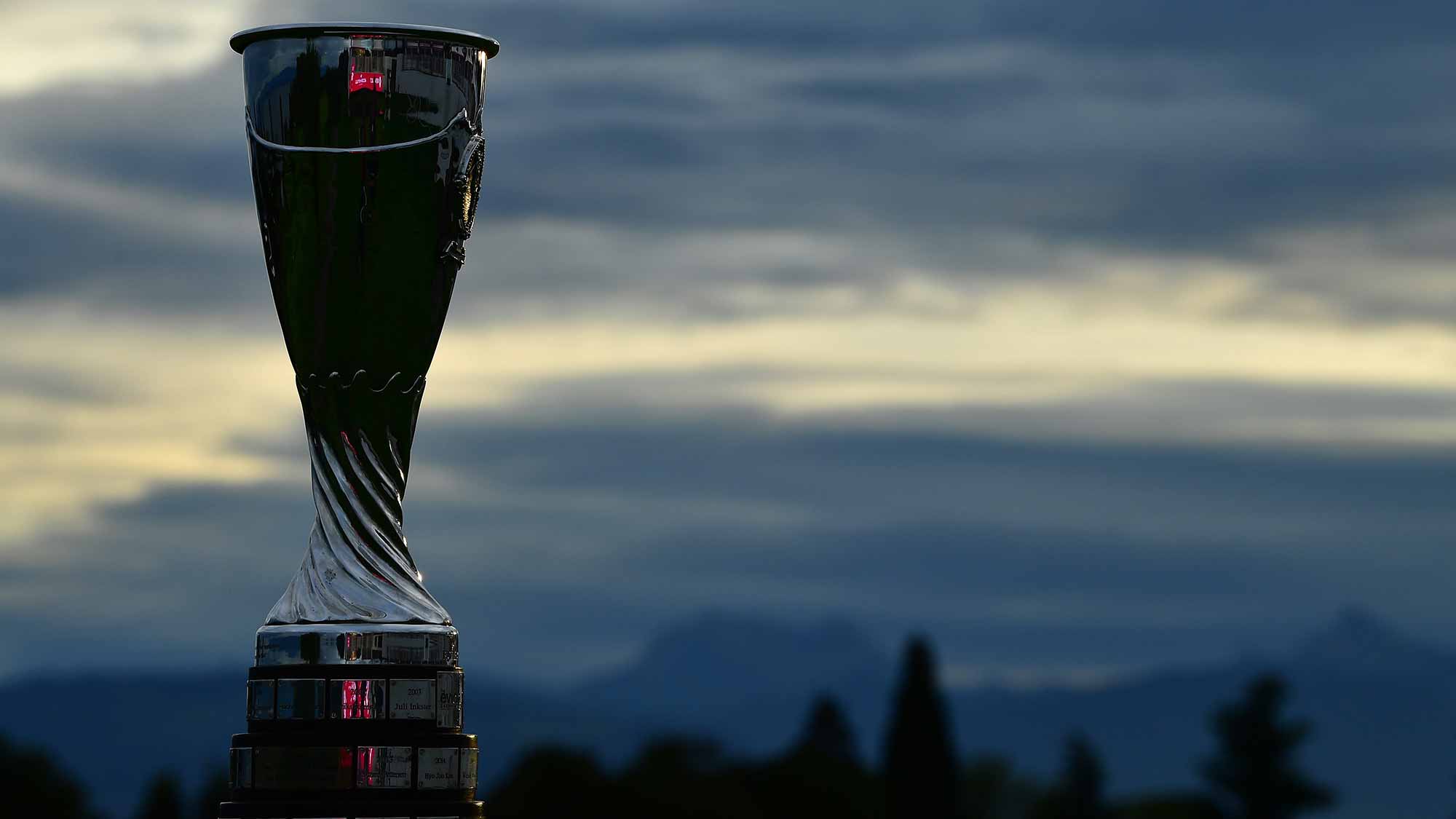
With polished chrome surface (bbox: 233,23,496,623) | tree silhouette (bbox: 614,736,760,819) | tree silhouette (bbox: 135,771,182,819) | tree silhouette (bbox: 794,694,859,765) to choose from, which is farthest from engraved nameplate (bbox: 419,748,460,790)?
tree silhouette (bbox: 794,694,859,765)

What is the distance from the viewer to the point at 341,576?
14.7 metres

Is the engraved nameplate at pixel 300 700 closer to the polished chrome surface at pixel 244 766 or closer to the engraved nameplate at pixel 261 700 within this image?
the engraved nameplate at pixel 261 700

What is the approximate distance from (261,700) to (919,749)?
85490mm

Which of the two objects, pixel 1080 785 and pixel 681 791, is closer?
pixel 681 791

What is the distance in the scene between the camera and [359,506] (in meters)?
14.7

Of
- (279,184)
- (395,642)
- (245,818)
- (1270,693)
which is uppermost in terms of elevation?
(1270,693)

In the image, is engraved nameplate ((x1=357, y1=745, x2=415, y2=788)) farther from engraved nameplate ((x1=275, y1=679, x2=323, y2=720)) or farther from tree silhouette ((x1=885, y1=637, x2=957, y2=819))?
tree silhouette ((x1=885, y1=637, x2=957, y2=819))

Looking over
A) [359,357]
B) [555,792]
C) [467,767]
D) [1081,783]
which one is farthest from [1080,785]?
[359,357]

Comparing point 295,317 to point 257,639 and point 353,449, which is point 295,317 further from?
point 257,639

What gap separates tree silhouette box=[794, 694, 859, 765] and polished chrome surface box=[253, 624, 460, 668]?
4166 inches

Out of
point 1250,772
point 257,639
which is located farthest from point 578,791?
point 257,639

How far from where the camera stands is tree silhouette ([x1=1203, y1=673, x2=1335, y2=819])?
112 meters

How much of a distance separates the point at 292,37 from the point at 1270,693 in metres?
104

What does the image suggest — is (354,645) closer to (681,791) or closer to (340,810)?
(340,810)
